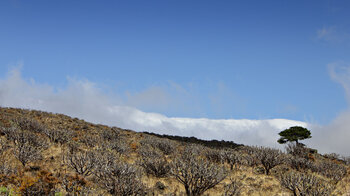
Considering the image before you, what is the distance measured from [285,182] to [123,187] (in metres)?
6.84

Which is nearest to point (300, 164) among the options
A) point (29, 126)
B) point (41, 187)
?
point (41, 187)

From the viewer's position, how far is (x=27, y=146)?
507 inches

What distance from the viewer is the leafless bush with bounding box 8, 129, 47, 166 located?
11836 mm

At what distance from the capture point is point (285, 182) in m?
11.0

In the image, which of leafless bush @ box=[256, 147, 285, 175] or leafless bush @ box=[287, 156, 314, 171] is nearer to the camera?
leafless bush @ box=[256, 147, 285, 175]

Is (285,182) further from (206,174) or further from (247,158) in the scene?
(247,158)

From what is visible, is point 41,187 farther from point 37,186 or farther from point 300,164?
point 300,164

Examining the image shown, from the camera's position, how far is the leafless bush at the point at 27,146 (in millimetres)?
11836

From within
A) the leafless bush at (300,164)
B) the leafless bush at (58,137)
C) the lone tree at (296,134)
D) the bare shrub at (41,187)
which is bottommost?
the bare shrub at (41,187)

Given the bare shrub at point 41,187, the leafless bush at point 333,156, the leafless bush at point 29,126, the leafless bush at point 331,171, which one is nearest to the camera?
the bare shrub at point 41,187

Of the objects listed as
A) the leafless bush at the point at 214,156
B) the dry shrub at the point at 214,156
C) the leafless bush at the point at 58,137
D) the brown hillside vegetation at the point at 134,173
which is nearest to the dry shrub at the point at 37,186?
the brown hillside vegetation at the point at 134,173

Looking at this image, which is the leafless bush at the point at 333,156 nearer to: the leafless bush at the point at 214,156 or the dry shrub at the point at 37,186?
the leafless bush at the point at 214,156

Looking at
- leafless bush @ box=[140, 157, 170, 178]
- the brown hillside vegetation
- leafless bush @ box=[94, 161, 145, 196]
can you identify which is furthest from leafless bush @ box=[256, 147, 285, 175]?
leafless bush @ box=[94, 161, 145, 196]

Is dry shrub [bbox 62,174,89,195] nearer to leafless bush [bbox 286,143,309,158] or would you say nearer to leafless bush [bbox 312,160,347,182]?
leafless bush [bbox 312,160,347,182]
